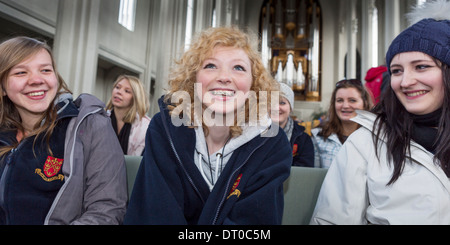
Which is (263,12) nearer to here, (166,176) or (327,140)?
(327,140)

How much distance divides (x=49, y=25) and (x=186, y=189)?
11.3ft

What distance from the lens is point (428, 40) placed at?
1.06 metres

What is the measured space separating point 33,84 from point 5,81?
0.38 ft

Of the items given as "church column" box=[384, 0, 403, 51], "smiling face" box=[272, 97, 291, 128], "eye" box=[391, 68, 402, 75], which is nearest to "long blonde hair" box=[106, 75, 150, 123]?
"smiling face" box=[272, 97, 291, 128]

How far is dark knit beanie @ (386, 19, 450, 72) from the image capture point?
104 cm

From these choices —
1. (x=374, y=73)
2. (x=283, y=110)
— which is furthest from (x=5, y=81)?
(x=374, y=73)

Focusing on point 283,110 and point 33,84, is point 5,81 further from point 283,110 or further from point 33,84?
point 283,110

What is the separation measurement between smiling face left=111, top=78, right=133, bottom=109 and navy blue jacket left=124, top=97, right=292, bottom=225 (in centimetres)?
180

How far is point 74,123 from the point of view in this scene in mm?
1132

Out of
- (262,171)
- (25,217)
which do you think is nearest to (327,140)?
(262,171)

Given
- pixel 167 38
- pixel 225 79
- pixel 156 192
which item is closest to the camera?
pixel 156 192

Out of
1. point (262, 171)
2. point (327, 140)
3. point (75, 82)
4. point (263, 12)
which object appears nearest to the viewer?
point (262, 171)

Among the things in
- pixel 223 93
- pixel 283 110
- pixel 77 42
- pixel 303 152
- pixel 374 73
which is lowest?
pixel 303 152
